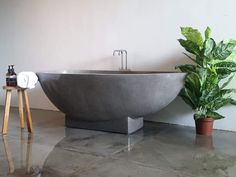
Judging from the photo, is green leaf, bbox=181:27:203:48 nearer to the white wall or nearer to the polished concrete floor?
the white wall

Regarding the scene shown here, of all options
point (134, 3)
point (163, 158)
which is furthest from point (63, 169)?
point (134, 3)

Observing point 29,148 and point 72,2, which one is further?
point 72,2

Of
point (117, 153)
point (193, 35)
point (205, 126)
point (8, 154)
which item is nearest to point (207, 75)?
point (193, 35)

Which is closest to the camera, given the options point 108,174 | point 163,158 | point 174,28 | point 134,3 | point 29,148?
point 108,174

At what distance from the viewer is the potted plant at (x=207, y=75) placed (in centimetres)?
258

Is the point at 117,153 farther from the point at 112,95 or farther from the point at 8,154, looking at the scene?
the point at 8,154

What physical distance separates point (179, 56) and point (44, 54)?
6.92 ft

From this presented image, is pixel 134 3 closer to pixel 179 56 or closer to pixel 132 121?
pixel 179 56

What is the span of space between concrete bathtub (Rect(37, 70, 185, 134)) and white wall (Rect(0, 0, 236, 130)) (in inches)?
24.8

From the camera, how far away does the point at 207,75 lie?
2691mm

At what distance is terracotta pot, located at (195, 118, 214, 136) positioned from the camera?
9.05 feet

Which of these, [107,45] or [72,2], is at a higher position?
[72,2]

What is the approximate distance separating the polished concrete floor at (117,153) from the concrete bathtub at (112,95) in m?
0.16

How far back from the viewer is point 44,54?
13.8 feet
